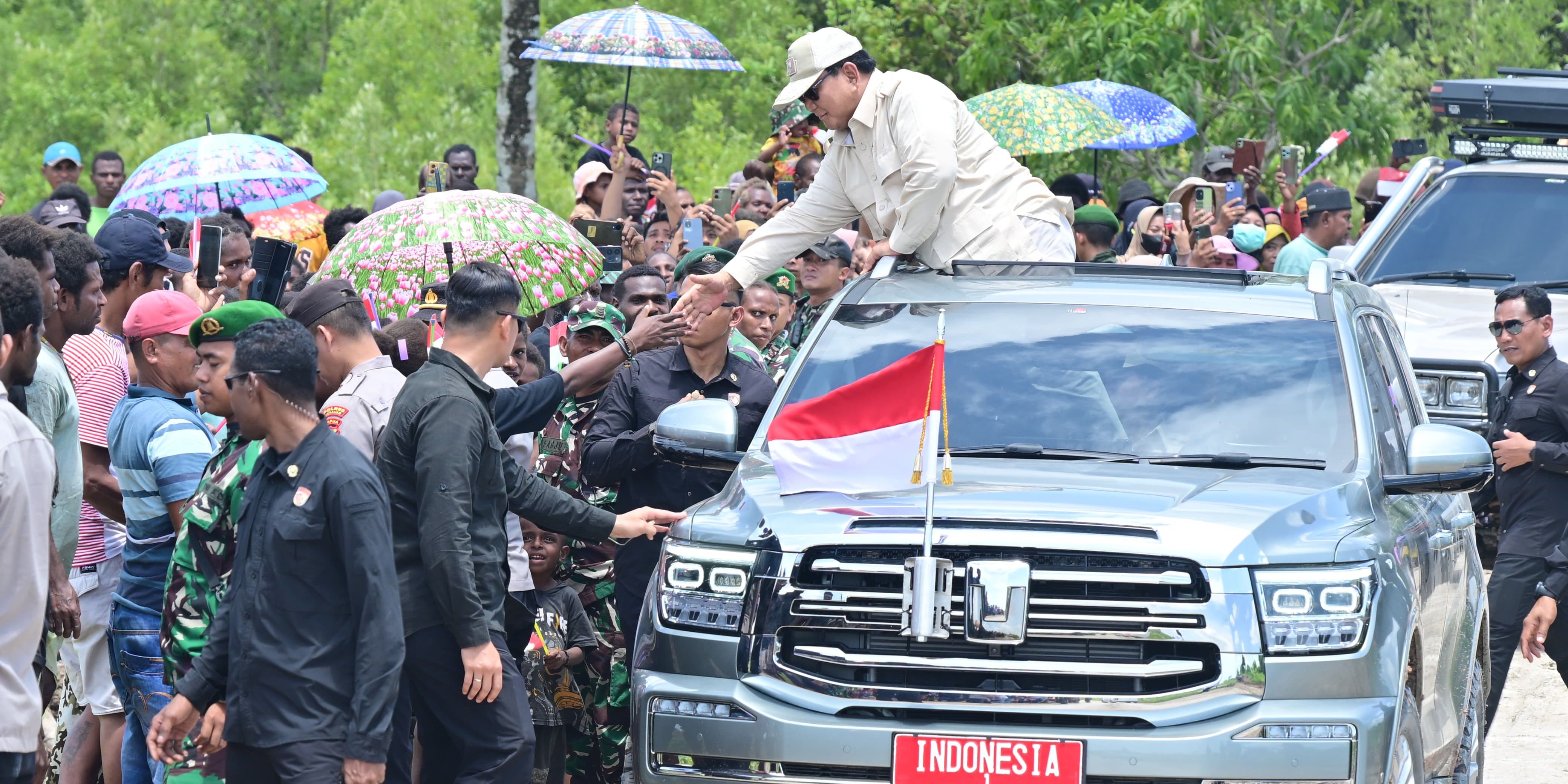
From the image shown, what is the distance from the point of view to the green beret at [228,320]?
5.45 m

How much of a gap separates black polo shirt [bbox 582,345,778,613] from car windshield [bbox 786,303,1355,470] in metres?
0.95

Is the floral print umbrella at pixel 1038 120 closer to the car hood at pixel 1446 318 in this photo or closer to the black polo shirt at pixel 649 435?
the car hood at pixel 1446 318

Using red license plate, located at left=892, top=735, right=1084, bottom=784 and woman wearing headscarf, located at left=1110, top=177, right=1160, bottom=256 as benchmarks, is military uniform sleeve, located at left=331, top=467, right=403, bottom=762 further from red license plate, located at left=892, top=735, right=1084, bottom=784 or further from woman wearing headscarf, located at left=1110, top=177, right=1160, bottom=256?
woman wearing headscarf, located at left=1110, top=177, right=1160, bottom=256

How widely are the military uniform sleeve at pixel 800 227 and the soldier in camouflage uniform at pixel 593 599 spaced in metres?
0.64

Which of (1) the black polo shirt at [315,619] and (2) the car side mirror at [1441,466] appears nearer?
(1) the black polo shirt at [315,619]

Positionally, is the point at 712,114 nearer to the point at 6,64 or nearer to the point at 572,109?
the point at 572,109

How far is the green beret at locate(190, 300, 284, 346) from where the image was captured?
5445mm

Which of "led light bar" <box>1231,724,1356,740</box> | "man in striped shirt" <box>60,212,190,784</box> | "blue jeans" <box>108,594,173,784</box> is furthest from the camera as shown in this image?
"man in striped shirt" <box>60,212,190,784</box>

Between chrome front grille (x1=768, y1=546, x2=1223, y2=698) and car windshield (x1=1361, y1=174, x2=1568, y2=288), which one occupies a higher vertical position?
chrome front grille (x1=768, y1=546, x2=1223, y2=698)

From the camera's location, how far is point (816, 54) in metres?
7.63

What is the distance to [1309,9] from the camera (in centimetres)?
1847

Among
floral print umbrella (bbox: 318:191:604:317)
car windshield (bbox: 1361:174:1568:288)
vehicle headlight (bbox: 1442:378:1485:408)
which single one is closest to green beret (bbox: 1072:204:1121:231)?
car windshield (bbox: 1361:174:1568:288)

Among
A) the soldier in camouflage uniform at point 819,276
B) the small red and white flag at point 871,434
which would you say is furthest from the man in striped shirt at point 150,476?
the soldier in camouflage uniform at point 819,276

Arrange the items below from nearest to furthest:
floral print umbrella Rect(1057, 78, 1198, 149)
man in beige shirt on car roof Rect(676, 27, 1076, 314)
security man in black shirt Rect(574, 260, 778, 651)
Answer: security man in black shirt Rect(574, 260, 778, 651) < man in beige shirt on car roof Rect(676, 27, 1076, 314) < floral print umbrella Rect(1057, 78, 1198, 149)
